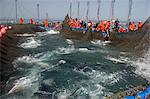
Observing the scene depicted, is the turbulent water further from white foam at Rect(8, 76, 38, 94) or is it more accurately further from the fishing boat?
the fishing boat

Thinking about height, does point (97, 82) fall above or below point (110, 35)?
below

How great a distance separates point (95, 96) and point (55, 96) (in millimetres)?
1910

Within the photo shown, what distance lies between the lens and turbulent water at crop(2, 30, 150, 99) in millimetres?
9922

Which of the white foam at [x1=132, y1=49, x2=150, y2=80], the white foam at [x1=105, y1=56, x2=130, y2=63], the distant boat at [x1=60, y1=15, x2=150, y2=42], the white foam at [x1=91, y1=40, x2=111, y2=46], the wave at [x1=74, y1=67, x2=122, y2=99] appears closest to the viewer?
the wave at [x1=74, y1=67, x2=122, y2=99]

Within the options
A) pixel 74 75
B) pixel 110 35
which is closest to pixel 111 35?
pixel 110 35

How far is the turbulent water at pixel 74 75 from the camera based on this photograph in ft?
32.6

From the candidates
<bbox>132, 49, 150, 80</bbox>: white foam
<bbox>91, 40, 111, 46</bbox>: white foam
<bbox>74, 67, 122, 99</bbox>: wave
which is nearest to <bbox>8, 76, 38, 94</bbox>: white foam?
<bbox>74, 67, 122, 99</bbox>: wave

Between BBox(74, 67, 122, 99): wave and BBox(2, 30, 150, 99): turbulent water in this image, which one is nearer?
BBox(2, 30, 150, 99): turbulent water

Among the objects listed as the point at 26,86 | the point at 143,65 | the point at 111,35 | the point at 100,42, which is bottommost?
the point at 26,86

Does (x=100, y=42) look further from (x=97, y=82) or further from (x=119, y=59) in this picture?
(x=97, y=82)

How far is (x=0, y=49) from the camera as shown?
42.5 ft

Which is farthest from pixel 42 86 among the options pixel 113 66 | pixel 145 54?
pixel 145 54

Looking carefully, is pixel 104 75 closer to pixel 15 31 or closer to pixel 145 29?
pixel 145 29

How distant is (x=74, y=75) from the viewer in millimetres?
12734
